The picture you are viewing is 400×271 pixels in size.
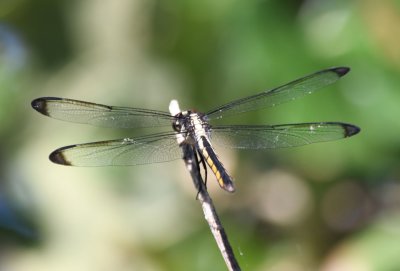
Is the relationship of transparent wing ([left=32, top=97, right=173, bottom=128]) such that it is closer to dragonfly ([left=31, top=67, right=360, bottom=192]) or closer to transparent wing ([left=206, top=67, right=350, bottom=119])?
dragonfly ([left=31, top=67, right=360, bottom=192])

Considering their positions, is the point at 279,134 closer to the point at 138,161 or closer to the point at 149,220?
the point at 138,161

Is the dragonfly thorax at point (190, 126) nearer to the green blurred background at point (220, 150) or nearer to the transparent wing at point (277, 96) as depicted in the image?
the transparent wing at point (277, 96)

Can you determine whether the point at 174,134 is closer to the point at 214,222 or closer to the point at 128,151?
the point at 128,151

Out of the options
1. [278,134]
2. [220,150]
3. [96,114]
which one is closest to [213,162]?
[278,134]

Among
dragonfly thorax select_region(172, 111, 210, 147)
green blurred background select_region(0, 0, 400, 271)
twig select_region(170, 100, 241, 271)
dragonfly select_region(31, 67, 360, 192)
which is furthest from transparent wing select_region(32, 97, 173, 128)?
green blurred background select_region(0, 0, 400, 271)

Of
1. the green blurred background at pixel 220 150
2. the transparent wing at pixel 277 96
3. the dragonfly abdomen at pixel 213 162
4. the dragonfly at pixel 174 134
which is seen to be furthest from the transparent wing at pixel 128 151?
the green blurred background at pixel 220 150

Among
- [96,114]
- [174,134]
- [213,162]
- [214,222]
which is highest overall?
[96,114]
